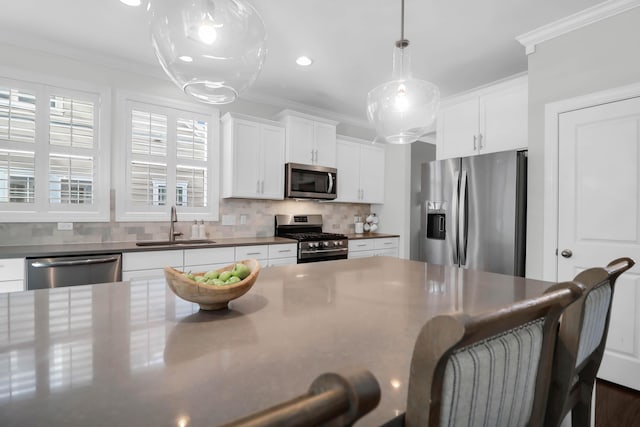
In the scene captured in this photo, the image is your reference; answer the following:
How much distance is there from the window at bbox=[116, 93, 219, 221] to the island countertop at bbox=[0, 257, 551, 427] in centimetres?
209

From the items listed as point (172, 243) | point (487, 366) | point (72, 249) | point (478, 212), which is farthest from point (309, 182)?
point (487, 366)

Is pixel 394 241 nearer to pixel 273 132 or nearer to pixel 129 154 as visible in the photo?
pixel 273 132

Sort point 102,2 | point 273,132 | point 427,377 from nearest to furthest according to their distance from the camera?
point 427,377 → point 102,2 → point 273,132

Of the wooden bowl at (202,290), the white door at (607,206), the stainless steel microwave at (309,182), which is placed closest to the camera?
the wooden bowl at (202,290)

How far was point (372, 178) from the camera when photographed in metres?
4.91

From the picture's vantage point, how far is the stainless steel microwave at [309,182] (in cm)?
393

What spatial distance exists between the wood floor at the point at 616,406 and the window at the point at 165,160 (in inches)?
140

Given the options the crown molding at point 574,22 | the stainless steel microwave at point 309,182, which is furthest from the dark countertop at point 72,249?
the crown molding at point 574,22

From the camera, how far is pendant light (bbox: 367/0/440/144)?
5.97ft

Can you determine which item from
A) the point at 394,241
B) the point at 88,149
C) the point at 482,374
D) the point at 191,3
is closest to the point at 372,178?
the point at 394,241

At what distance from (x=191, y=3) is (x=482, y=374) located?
1336 mm

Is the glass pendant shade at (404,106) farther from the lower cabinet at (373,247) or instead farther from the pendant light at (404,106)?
the lower cabinet at (373,247)

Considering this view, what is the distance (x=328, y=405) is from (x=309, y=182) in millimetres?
3848

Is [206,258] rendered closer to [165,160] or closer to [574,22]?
[165,160]
